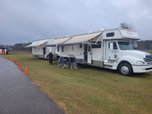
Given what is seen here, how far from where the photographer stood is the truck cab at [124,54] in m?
13.6

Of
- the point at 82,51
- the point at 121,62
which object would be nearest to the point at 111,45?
the point at 121,62

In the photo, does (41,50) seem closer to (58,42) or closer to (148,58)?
(58,42)

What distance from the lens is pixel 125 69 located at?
557 inches

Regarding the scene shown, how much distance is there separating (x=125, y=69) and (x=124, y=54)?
1059mm

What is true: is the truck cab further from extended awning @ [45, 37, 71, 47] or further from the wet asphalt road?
the wet asphalt road

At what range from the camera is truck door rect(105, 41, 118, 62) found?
15.0m

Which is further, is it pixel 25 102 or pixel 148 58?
pixel 148 58

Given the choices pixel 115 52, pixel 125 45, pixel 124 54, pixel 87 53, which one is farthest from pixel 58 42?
pixel 124 54

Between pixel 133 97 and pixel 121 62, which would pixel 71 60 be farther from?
pixel 133 97

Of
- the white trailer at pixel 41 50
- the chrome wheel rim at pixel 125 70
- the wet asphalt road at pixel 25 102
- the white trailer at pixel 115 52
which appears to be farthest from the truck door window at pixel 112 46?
the white trailer at pixel 41 50

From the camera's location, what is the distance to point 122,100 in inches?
283

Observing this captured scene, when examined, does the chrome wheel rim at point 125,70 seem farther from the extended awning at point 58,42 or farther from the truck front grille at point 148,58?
the extended awning at point 58,42

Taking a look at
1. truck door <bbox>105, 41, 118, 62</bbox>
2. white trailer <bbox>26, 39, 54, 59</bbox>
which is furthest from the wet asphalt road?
white trailer <bbox>26, 39, 54, 59</bbox>

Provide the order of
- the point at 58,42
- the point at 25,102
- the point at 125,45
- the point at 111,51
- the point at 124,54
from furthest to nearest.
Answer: the point at 58,42 < the point at 111,51 < the point at 125,45 < the point at 124,54 < the point at 25,102
